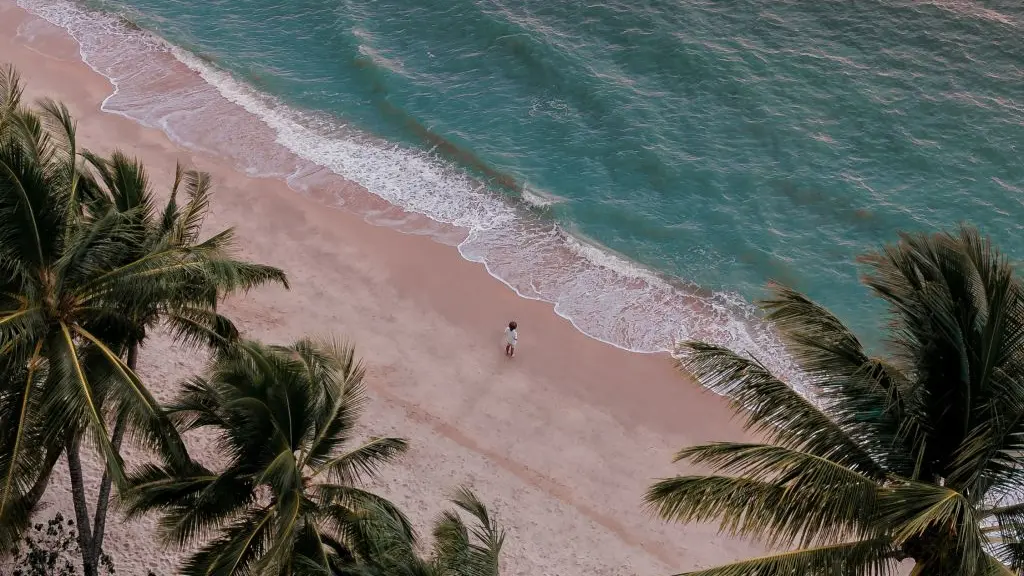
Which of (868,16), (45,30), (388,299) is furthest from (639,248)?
(45,30)

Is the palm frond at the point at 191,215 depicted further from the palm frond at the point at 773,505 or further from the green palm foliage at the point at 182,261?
the palm frond at the point at 773,505

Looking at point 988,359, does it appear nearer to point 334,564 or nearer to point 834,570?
point 834,570

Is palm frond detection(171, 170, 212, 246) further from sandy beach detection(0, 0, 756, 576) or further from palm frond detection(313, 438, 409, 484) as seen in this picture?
sandy beach detection(0, 0, 756, 576)

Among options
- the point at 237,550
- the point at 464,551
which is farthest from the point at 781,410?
the point at 237,550

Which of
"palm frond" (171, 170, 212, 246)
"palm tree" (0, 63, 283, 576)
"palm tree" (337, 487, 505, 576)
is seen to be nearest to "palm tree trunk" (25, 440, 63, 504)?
"palm tree" (0, 63, 283, 576)

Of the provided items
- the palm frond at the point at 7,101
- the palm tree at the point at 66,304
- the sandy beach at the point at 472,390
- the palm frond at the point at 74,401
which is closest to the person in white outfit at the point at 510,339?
the sandy beach at the point at 472,390

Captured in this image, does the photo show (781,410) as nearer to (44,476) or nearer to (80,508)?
(44,476)

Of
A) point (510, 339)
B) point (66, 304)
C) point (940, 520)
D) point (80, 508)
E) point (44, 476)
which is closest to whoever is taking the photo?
point (940, 520)
